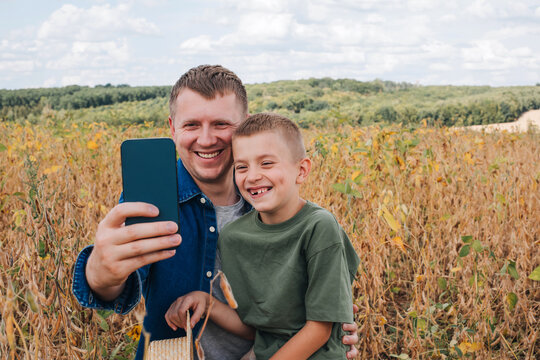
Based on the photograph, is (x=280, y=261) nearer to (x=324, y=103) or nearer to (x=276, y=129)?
(x=276, y=129)

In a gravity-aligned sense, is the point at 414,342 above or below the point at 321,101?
below

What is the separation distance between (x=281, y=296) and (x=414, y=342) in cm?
87

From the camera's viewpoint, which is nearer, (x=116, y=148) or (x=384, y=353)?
(x=384, y=353)

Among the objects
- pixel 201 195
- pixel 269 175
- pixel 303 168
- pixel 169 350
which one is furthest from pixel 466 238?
pixel 169 350

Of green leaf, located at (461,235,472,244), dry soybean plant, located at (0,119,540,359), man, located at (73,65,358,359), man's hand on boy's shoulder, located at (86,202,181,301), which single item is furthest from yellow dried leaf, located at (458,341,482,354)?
man's hand on boy's shoulder, located at (86,202,181,301)

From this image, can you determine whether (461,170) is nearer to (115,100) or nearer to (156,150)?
(156,150)

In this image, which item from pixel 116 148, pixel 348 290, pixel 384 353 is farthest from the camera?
pixel 116 148

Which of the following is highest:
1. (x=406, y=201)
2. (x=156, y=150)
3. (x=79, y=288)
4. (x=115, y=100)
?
(x=115, y=100)

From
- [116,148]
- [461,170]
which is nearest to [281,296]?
[461,170]

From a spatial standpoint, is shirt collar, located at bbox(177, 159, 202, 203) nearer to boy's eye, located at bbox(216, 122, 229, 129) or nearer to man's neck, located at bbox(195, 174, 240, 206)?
man's neck, located at bbox(195, 174, 240, 206)

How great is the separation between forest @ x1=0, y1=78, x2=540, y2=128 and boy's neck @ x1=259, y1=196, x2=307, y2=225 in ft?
10.0

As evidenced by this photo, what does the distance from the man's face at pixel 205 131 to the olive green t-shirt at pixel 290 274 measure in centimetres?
23

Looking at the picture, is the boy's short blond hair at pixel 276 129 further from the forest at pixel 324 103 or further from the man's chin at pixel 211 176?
the forest at pixel 324 103

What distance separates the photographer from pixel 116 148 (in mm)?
4289
